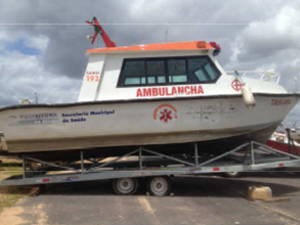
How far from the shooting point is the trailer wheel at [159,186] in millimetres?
9172

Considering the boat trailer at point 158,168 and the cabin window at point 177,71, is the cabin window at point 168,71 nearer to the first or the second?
the cabin window at point 177,71

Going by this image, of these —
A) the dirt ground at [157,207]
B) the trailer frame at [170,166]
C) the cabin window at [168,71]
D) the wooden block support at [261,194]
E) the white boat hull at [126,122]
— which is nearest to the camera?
the dirt ground at [157,207]

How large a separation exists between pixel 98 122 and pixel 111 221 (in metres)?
2.65

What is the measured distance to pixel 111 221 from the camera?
6762mm

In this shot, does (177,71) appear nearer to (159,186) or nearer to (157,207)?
(159,186)

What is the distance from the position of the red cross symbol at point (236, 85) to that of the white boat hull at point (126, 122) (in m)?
0.31

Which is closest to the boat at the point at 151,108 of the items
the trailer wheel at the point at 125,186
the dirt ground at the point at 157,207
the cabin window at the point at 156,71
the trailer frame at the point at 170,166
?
the cabin window at the point at 156,71

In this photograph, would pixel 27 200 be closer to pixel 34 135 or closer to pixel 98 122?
pixel 34 135

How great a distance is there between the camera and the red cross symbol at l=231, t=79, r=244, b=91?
9.18m

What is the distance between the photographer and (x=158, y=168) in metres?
9.13

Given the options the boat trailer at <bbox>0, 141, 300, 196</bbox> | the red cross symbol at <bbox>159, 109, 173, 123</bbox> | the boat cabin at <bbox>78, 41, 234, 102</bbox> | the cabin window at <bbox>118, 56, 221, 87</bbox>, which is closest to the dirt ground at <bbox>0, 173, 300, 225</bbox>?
the boat trailer at <bbox>0, 141, 300, 196</bbox>

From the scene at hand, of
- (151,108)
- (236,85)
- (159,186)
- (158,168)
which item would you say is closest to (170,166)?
(158,168)

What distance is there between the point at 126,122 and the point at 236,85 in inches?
99.4

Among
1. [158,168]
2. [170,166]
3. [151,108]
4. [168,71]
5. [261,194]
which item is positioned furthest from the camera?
[170,166]
